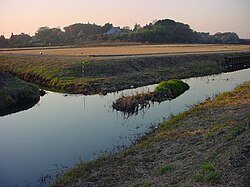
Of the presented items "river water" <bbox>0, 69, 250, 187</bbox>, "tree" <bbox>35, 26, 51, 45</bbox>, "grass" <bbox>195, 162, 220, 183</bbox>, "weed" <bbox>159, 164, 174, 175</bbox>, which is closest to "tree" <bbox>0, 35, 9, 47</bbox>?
"tree" <bbox>35, 26, 51, 45</bbox>

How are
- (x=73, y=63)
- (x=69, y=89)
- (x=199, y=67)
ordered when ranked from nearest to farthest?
1. (x=69, y=89)
2. (x=73, y=63)
3. (x=199, y=67)

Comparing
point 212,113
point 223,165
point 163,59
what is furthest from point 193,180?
point 163,59

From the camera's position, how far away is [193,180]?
28.0 ft

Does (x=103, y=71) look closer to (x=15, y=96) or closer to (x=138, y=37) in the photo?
(x=15, y=96)

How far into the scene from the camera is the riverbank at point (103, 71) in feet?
104

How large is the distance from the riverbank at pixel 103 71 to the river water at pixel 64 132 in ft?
14.2

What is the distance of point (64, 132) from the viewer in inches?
691

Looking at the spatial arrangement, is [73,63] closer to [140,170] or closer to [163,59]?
[163,59]

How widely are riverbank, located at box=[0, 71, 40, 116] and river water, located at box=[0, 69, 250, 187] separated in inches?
36.2

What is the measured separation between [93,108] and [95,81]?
9.12 m

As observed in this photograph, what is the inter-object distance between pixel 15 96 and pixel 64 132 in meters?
10.3

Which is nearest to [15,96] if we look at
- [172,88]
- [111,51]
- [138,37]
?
[172,88]

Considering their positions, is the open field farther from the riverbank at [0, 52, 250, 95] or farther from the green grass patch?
the green grass patch

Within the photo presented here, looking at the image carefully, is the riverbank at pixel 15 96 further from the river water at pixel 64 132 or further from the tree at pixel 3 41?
the tree at pixel 3 41
